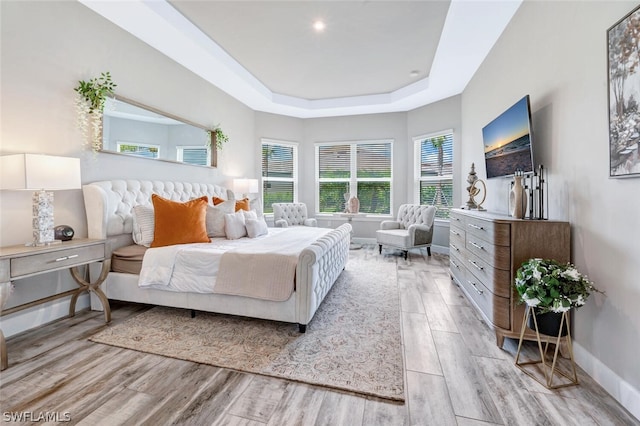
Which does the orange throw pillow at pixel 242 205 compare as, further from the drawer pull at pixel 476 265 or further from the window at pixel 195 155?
the drawer pull at pixel 476 265

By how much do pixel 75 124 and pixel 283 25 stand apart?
96.1 inches

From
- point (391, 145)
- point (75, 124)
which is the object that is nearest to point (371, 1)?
point (75, 124)

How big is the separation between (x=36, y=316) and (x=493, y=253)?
3830 millimetres

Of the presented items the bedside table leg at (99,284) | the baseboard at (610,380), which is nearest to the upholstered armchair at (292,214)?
the bedside table leg at (99,284)

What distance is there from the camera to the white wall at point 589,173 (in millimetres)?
1529

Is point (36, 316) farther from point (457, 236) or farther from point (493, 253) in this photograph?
point (457, 236)

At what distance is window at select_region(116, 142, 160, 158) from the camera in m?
3.18

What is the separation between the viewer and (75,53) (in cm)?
269

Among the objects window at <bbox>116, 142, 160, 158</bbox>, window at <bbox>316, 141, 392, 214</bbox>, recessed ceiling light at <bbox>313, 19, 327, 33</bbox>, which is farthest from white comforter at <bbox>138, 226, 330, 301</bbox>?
window at <bbox>316, 141, 392, 214</bbox>

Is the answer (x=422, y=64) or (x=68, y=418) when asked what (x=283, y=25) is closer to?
(x=422, y=64)

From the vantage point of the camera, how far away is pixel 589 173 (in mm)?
1849

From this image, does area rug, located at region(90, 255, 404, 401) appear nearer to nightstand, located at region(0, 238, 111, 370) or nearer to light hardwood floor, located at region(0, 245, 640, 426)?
light hardwood floor, located at region(0, 245, 640, 426)

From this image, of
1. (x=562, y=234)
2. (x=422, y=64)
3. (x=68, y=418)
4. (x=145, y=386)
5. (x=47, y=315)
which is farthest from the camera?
(x=422, y=64)

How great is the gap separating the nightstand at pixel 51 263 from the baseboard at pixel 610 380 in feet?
12.1
